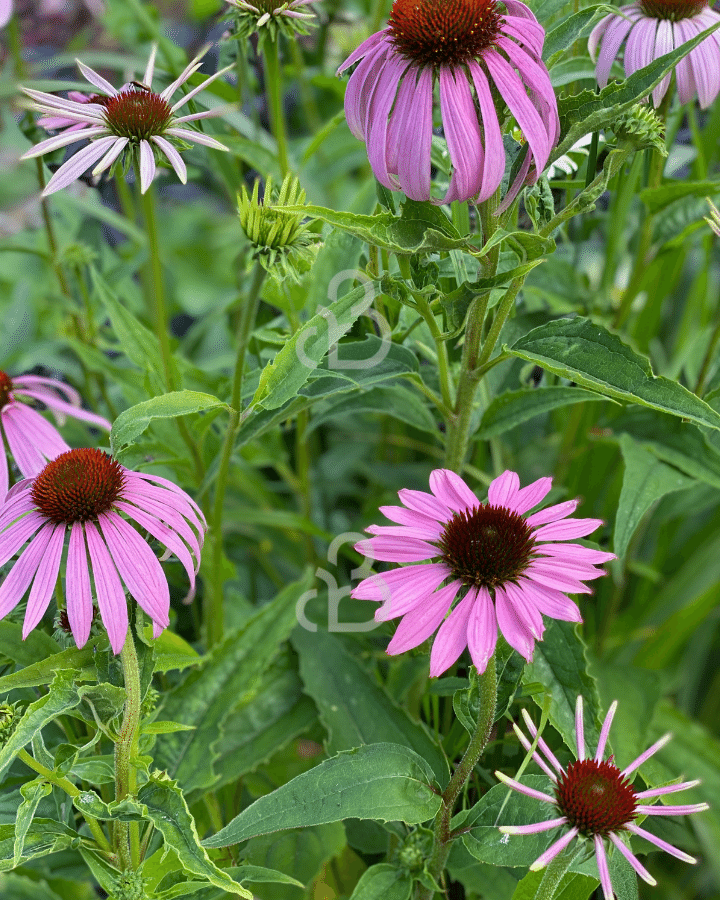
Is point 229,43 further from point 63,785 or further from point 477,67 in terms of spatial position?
point 63,785

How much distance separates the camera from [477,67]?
0.37 metres

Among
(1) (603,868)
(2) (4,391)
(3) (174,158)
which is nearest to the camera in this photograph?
(1) (603,868)

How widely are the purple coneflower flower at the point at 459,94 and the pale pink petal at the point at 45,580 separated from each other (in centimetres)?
21

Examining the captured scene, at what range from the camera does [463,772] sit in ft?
1.26

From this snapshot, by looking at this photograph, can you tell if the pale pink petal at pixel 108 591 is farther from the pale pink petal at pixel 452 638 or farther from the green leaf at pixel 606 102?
the green leaf at pixel 606 102

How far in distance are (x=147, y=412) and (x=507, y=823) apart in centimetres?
23

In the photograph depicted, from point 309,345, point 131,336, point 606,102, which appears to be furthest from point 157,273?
point 606,102

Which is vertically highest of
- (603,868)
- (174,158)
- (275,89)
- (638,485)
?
(275,89)

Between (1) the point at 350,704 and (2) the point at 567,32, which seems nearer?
(2) the point at 567,32

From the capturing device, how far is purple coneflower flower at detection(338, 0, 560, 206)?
36 centimetres

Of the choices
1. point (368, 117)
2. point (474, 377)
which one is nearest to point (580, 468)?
point (474, 377)

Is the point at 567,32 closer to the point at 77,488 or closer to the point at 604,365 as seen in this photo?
the point at 604,365

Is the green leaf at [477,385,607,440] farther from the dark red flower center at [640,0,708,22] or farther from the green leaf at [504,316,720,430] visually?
the dark red flower center at [640,0,708,22]

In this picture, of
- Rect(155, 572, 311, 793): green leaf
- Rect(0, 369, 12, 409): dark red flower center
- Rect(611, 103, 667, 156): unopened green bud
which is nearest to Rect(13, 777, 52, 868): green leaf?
Rect(155, 572, 311, 793): green leaf
